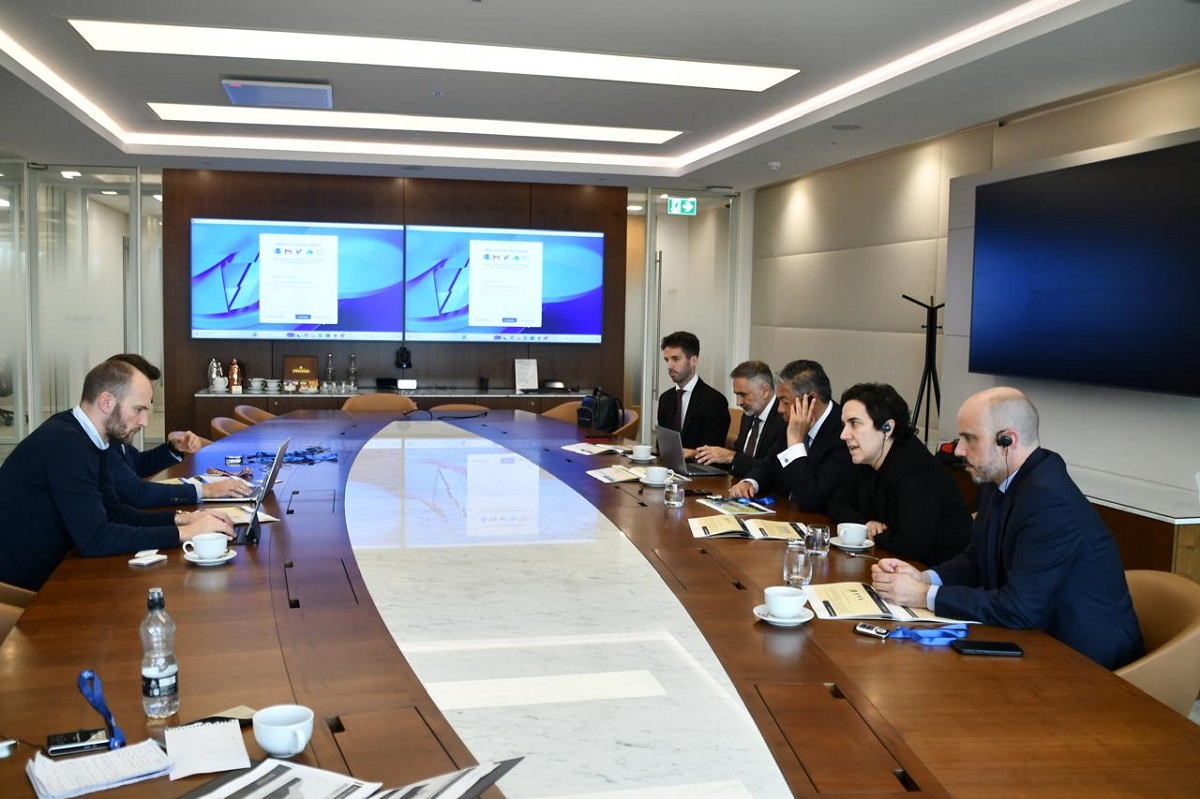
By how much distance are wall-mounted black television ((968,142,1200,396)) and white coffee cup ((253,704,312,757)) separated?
4.56m

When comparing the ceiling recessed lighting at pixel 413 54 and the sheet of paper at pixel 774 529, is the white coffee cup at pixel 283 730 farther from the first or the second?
the ceiling recessed lighting at pixel 413 54

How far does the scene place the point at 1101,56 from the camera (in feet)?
16.1

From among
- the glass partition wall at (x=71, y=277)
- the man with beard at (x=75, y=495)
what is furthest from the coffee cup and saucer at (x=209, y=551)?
the glass partition wall at (x=71, y=277)

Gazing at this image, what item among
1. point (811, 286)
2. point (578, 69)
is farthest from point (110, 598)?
point (811, 286)

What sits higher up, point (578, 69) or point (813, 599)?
point (578, 69)

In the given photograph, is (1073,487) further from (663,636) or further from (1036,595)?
(663,636)

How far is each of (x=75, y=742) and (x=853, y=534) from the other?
233 centimetres

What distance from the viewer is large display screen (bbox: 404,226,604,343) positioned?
9.62m

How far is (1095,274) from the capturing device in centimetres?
546

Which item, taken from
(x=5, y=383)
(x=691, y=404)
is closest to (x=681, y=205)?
(x=691, y=404)

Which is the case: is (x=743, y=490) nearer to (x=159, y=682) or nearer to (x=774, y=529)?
(x=774, y=529)

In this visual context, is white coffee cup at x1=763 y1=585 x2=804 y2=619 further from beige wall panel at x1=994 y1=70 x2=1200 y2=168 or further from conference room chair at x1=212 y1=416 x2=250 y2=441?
conference room chair at x1=212 y1=416 x2=250 y2=441

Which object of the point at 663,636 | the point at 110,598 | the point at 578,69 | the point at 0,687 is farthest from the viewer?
the point at 578,69

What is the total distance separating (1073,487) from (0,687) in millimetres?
2606
